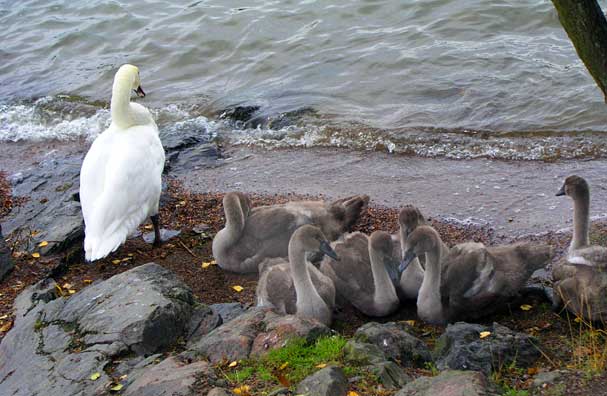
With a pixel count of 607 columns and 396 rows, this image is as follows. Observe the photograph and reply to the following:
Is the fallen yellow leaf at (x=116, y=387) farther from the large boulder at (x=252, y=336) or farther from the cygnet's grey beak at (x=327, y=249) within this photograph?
the cygnet's grey beak at (x=327, y=249)

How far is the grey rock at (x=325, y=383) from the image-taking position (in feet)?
13.1

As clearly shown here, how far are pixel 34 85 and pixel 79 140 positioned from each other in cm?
337

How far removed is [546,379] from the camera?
13.6ft

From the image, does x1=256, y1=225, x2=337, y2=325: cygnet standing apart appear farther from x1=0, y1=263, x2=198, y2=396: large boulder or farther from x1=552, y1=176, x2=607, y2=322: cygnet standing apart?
x1=552, y1=176, x2=607, y2=322: cygnet standing apart

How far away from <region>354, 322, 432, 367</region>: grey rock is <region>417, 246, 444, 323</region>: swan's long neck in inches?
33.3

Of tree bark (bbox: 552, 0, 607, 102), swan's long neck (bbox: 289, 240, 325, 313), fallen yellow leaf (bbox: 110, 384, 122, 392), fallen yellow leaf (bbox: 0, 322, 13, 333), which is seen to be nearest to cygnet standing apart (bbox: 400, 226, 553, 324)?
swan's long neck (bbox: 289, 240, 325, 313)

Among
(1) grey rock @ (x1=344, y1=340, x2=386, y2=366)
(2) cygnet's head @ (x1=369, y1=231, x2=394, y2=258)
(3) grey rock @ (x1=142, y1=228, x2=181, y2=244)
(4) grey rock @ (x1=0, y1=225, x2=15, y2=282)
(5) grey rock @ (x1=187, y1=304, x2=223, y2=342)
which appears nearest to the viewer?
(1) grey rock @ (x1=344, y1=340, x2=386, y2=366)

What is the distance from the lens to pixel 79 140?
1174 centimetres

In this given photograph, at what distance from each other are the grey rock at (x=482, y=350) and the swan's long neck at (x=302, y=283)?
1.07m

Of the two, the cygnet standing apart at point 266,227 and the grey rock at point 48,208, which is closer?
the cygnet standing apart at point 266,227

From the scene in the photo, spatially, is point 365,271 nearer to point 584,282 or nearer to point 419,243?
point 419,243

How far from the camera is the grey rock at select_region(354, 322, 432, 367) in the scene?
4.72 m

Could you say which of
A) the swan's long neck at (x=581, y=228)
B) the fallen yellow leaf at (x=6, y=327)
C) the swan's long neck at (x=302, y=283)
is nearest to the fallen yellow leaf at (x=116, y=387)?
the swan's long neck at (x=302, y=283)

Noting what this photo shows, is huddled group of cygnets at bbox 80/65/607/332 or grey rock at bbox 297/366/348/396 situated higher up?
grey rock at bbox 297/366/348/396
